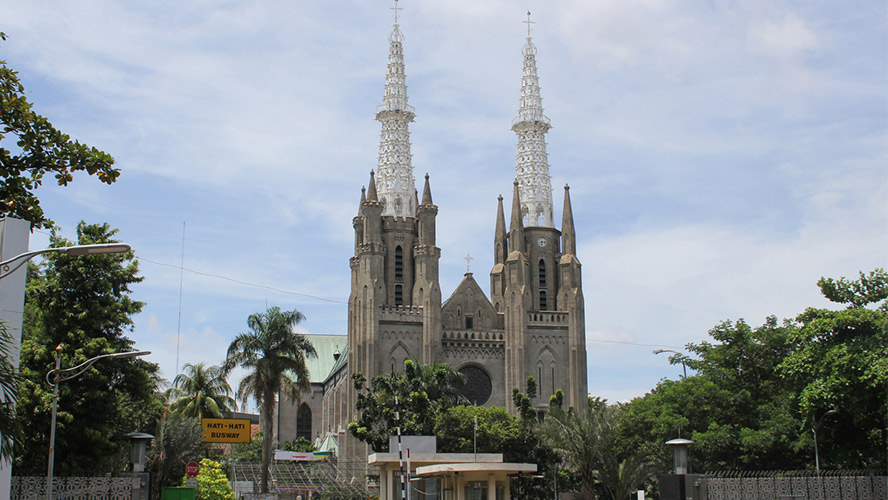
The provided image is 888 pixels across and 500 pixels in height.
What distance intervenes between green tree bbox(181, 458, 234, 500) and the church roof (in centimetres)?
6154

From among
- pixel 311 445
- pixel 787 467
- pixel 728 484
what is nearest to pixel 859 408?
pixel 728 484

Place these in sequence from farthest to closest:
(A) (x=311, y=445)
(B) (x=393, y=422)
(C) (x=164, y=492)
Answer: (A) (x=311, y=445), (B) (x=393, y=422), (C) (x=164, y=492)

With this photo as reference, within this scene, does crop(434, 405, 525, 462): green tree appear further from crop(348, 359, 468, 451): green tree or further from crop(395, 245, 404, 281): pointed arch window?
crop(395, 245, 404, 281): pointed arch window

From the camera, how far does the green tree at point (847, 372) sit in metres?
30.5

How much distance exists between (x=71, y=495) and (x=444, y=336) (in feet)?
155

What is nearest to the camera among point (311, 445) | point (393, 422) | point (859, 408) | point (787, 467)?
point (859, 408)

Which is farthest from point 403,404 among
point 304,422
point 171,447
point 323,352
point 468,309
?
point 323,352

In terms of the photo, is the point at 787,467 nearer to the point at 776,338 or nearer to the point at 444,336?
the point at 776,338

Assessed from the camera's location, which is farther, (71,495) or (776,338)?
(776,338)

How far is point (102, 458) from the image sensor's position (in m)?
31.1

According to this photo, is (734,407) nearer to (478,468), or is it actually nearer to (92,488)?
(478,468)

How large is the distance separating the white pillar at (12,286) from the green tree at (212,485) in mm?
18476

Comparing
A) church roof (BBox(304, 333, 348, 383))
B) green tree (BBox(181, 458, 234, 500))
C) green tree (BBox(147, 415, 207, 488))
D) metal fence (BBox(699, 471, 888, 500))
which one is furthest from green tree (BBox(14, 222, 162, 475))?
church roof (BBox(304, 333, 348, 383))

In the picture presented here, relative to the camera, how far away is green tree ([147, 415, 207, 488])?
1764 inches
